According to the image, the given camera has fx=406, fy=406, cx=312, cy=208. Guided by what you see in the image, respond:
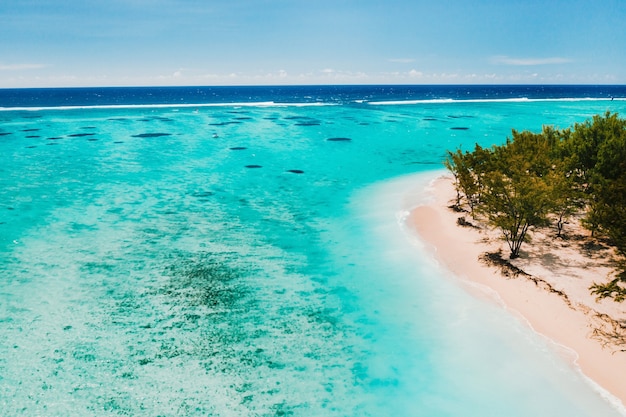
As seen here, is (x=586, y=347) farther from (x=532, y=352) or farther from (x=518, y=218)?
(x=518, y=218)

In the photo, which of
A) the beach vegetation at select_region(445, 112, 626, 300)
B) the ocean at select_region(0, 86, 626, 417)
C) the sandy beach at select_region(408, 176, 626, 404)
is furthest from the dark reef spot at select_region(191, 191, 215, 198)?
the beach vegetation at select_region(445, 112, 626, 300)

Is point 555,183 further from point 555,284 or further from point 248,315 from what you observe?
point 248,315

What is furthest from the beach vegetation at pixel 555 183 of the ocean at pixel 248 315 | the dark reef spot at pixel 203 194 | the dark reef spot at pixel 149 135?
the dark reef spot at pixel 149 135

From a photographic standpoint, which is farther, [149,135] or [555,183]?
Answer: [149,135]

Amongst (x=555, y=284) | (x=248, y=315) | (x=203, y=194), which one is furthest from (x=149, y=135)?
(x=555, y=284)

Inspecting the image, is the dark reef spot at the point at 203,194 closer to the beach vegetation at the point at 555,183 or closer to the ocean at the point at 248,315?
the ocean at the point at 248,315
